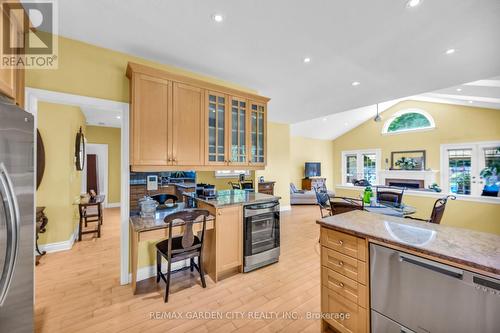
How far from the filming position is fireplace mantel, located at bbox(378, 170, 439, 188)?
697 centimetres

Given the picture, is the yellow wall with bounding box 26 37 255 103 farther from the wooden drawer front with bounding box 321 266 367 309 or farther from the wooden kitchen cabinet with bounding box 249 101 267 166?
the wooden drawer front with bounding box 321 266 367 309

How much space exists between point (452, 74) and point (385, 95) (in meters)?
1.02

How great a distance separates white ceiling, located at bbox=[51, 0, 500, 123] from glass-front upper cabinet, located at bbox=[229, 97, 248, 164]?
48 centimetres

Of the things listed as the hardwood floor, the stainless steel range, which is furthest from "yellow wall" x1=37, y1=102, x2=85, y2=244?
the stainless steel range

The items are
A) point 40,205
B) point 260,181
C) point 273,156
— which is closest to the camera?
point 40,205

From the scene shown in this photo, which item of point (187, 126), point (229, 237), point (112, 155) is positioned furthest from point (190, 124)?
point (112, 155)

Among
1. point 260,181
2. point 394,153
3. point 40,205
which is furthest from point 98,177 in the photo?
point 394,153

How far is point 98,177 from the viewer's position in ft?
21.7

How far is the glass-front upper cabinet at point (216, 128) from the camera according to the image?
112 inches

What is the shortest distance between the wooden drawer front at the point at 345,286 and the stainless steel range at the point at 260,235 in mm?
1178

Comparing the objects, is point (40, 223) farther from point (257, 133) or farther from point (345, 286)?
point (345, 286)

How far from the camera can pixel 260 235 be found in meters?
2.89

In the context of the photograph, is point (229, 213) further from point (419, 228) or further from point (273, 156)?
point (273, 156)

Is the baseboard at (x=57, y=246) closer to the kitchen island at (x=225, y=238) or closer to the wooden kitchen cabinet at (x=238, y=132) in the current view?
the kitchen island at (x=225, y=238)
